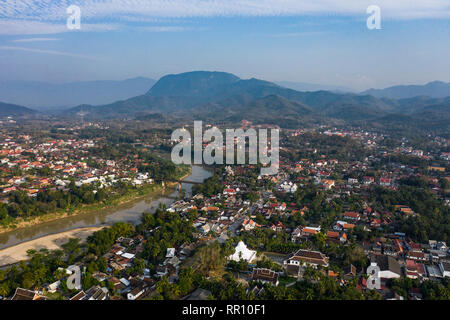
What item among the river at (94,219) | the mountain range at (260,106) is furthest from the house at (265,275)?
the mountain range at (260,106)

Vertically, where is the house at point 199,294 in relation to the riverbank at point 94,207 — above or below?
below

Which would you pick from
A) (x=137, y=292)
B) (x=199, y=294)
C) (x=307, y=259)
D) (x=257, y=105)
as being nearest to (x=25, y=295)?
(x=137, y=292)

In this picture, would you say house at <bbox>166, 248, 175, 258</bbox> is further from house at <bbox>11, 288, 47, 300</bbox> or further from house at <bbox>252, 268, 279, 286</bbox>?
house at <bbox>11, 288, 47, 300</bbox>

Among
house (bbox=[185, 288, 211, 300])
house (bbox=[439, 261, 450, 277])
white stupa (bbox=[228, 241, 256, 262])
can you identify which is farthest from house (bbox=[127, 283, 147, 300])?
house (bbox=[439, 261, 450, 277])

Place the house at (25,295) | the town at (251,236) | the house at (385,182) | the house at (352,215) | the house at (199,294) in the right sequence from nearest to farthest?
the house at (25,295)
the house at (199,294)
the town at (251,236)
the house at (352,215)
the house at (385,182)

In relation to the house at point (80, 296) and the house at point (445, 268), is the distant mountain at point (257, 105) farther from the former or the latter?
the house at point (80, 296)
